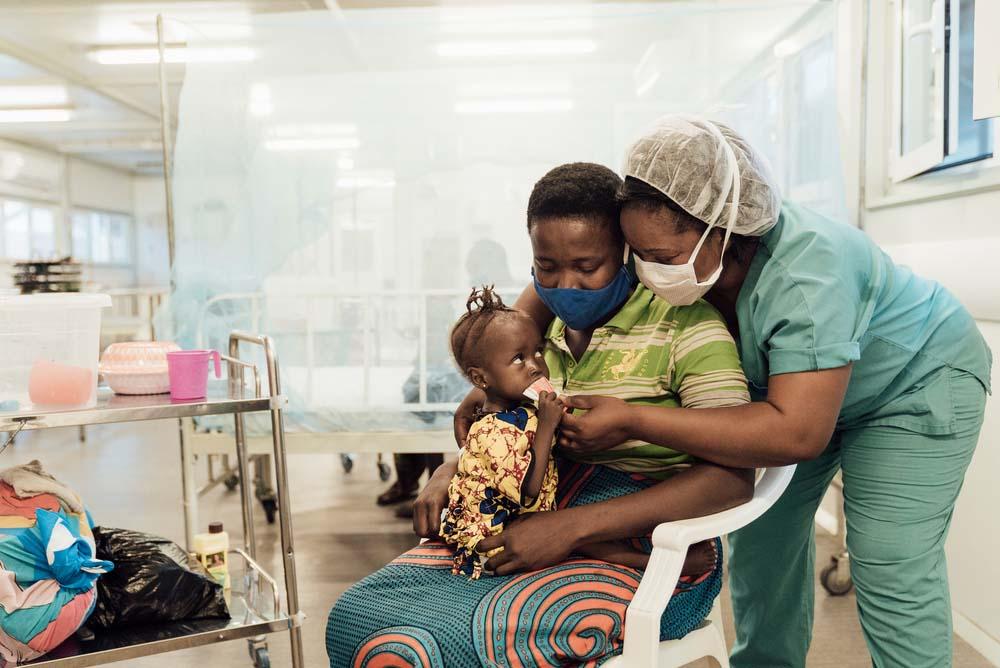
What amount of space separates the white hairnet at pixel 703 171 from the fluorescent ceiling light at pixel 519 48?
6.18ft

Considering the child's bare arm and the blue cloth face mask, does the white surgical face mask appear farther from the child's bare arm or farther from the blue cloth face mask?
the child's bare arm

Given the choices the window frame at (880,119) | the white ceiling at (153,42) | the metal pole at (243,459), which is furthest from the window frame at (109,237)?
the window frame at (880,119)

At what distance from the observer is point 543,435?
1.22 metres

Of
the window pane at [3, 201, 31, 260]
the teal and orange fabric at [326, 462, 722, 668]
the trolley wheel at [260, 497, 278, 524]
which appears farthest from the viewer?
the window pane at [3, 201, 31, 260]

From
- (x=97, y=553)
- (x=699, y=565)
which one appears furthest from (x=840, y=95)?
(x=97, y=553)

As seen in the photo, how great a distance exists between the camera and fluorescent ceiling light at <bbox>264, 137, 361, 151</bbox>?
9.84ft

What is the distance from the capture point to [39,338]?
1.55 meters

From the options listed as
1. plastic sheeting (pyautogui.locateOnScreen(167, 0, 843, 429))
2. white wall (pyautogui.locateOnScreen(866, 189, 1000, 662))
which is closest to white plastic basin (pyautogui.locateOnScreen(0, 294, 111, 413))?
plastic sheeting (pyautogui.locateOnScreen(167, 0, 843, 429))

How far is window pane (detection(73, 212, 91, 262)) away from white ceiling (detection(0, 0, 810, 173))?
98cm

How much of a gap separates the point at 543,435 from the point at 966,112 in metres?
1.80

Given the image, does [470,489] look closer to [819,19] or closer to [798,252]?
[798,252]

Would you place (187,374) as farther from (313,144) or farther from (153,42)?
(153,42)

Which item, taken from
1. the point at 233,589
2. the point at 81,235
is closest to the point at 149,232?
the point at 81,235

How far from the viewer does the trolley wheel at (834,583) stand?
2688 millimetres
